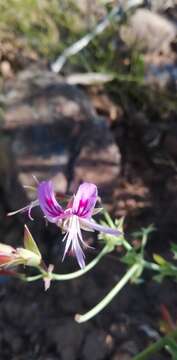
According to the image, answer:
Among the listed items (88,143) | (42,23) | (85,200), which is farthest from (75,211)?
(42,23)

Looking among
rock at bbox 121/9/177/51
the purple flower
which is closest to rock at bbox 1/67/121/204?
rock at bbox 121/9/177/51

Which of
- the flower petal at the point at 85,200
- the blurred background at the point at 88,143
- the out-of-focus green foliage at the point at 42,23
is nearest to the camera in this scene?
the flower petal at the point at 85,200

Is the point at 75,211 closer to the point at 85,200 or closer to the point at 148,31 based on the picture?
the point at 85,200

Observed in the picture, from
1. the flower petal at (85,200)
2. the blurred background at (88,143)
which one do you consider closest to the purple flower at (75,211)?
the flower petal at (85,200)

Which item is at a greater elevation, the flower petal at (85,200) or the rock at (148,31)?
the rock at (148,31)

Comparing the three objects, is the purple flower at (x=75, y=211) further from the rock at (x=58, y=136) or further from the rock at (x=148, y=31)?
the rock at (x=148, y=31)

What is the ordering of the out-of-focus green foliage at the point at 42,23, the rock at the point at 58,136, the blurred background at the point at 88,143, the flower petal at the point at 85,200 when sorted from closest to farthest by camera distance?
1. the flower petal at the point at 85,200
2. the blurred background at the point at 88,143
3. the rock at the point at 58,136
4. the out-of-focus green foliage at the point at 42,23

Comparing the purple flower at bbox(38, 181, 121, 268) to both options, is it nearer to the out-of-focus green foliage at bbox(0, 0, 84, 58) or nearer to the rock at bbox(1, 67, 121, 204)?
the rock at bbox(1, 67, 121, 204)

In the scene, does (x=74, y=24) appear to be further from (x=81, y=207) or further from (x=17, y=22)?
(x=81, y=207)

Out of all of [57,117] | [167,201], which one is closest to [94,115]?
[57,117]
